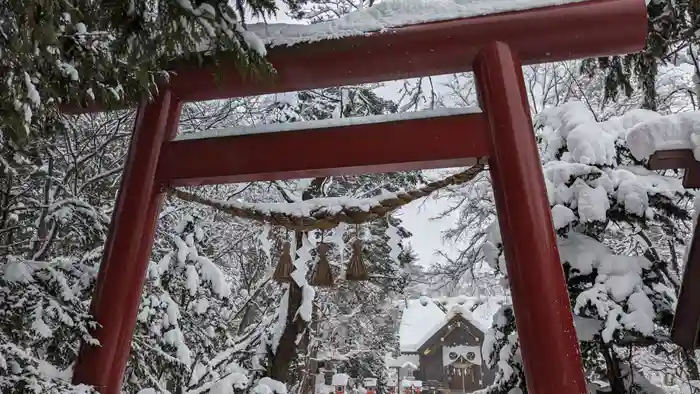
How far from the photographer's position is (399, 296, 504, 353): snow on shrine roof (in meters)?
18.3

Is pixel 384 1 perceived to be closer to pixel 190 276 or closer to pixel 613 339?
pixel 613 339

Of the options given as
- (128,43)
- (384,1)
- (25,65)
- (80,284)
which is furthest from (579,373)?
(80,284)

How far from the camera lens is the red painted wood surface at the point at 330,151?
306 centimetres

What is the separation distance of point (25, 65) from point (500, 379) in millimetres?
4392

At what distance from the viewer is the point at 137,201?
325 cm

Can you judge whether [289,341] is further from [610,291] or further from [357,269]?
[610,291]

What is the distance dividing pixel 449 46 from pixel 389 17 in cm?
40

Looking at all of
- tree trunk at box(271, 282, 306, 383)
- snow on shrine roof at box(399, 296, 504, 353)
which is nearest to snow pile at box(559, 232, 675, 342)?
tree trunk at box(271, 282, 306, 383)

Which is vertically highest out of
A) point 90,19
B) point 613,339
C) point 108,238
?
point 90,19

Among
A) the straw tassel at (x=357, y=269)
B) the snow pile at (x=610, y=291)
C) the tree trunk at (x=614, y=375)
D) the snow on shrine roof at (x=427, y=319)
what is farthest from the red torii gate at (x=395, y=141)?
the snow on shrine roof at (x=427, y=319)

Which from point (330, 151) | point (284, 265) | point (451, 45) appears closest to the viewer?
point (451, 45)

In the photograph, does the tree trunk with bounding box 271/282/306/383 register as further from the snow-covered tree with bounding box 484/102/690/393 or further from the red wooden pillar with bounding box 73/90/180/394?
the red wooden pillar with bounding box 73/90/180/394

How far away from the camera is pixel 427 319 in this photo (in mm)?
20734

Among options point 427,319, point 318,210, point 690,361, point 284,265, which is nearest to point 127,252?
point 284,265
